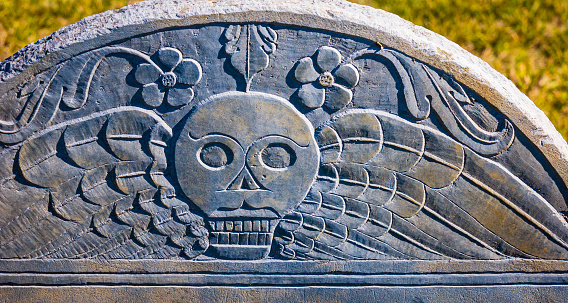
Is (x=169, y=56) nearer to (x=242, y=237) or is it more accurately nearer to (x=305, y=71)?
(x=305, y=71)

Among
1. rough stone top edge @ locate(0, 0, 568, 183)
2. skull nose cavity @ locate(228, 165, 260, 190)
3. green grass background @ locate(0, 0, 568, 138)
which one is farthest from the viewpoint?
green grass background @ locate(0, 0, 568, 138)

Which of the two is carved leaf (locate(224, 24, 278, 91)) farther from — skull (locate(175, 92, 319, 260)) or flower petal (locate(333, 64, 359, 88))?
flower petal (locate(333, 64, 359, 88))

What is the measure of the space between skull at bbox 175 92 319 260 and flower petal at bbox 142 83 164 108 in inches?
3.9

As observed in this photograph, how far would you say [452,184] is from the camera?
142cm

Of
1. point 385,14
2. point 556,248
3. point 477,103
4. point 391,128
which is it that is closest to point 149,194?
point 391,128

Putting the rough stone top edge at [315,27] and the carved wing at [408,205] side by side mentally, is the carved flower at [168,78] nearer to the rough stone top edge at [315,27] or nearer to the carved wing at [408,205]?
the rough stone top edge at [315,27]

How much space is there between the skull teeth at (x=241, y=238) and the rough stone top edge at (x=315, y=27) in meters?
0.62

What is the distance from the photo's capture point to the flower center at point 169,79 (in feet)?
4.26

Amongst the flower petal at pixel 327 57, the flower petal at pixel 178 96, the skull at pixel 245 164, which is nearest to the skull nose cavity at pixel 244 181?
the skull at pixel 245 164

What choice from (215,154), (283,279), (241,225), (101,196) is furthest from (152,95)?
(283,279)

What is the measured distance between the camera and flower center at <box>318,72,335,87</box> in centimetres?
131

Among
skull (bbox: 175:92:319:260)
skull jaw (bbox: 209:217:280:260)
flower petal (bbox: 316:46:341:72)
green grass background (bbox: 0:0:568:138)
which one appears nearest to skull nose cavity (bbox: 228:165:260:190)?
skull (bbox: 175:92:319:260)

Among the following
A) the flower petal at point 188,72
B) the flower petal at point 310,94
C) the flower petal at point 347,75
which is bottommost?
the flower petal at point 188,72

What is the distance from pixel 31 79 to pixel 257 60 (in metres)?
0.63
